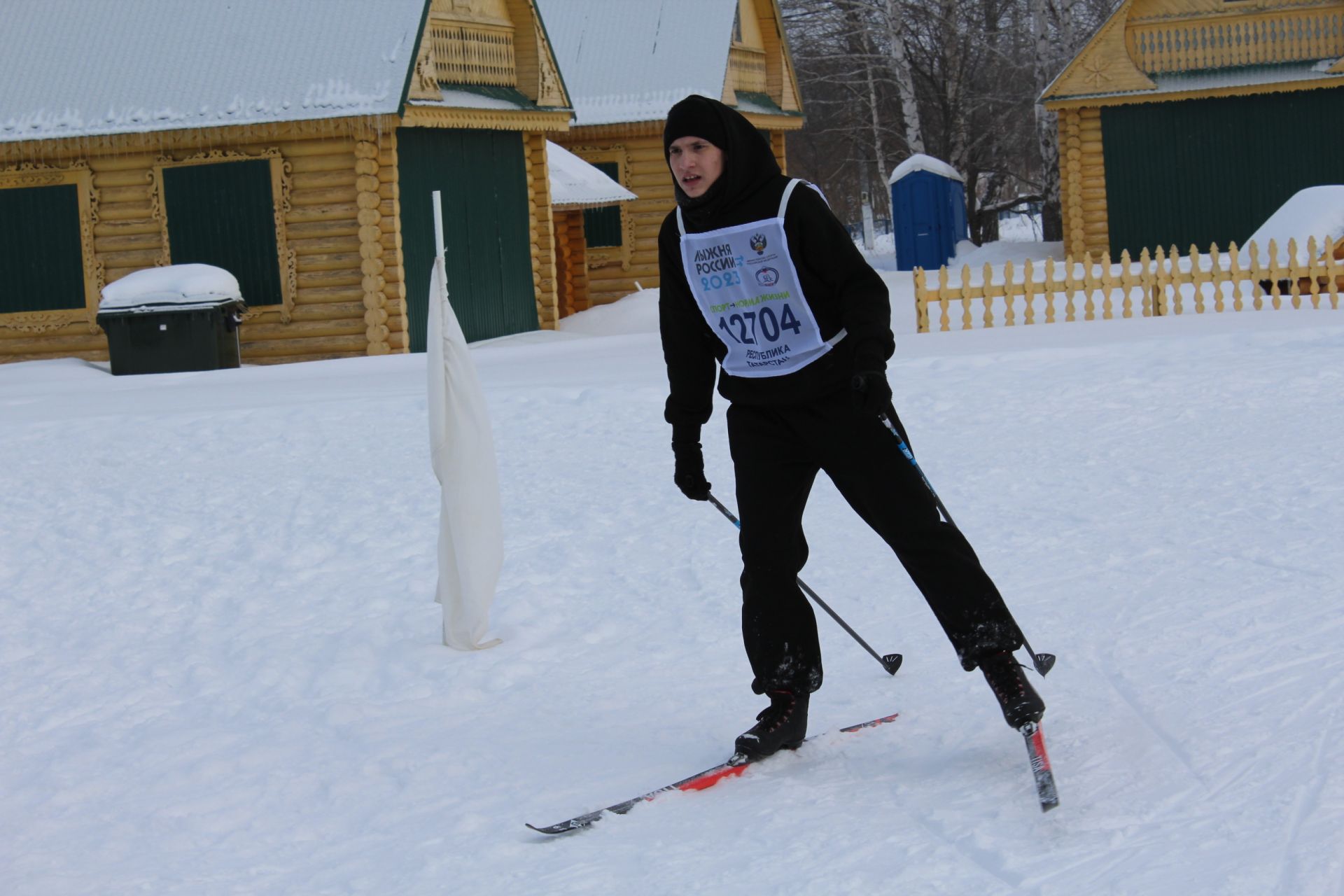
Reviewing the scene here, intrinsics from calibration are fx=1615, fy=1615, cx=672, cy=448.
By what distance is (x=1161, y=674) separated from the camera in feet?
16.9

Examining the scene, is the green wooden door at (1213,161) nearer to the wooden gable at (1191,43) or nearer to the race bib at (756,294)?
the wooden gable at (1191,43)

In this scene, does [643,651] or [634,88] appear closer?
[643,651]

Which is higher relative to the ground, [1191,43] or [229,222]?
[1191,43]

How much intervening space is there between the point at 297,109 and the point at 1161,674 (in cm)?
1258

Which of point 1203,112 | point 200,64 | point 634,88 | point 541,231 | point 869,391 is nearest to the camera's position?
point 869,391

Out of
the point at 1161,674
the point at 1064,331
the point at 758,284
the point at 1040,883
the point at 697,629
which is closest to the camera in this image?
the point at 1040,883

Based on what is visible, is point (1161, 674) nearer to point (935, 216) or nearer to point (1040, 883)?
point (1040, 883)

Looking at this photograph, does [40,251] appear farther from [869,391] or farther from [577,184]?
[869,391]

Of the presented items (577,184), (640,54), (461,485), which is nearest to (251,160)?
(577,184)

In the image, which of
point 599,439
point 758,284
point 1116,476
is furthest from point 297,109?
point 758,284

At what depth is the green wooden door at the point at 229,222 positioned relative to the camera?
54.2ft

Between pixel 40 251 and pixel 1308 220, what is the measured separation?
1317 centimetres

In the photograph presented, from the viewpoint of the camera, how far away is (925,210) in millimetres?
27141

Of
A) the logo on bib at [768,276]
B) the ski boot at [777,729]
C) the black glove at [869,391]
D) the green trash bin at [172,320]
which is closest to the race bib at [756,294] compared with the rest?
the logo on bib at [768,276]
